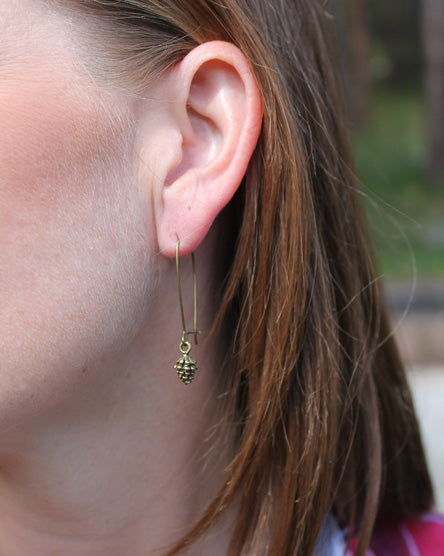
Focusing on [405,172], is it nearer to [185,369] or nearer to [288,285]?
[288,285]

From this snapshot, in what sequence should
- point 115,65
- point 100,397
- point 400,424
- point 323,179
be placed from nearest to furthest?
point 115,65 → point 100,397 → point 323,179 → point 400,424

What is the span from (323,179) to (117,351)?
1.78ft

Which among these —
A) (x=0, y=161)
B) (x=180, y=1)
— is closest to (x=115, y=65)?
(x=180, y=1)

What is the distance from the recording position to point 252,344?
146cm

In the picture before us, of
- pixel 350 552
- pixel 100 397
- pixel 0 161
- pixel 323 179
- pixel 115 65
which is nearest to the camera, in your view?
pixel 0 161

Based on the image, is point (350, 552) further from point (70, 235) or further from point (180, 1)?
point (180, 1)

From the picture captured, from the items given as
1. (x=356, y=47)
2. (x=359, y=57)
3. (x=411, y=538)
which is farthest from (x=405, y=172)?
(x=411, y=538)

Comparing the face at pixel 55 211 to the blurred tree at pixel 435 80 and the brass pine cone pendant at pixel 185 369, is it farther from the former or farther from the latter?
the blurred tree at pixel 435 80

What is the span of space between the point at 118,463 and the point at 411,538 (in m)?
0.79

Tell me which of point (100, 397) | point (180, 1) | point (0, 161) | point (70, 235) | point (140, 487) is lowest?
point (140, 487)

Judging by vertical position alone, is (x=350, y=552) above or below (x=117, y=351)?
below

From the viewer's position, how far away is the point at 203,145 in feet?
4.53

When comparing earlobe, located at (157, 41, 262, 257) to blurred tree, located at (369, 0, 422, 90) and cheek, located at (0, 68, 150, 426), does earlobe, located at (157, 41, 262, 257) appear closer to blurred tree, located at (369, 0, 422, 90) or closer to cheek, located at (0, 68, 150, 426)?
cheek, located at (0, 68, 150, 426)

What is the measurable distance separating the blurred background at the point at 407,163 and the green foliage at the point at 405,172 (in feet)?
0.05
